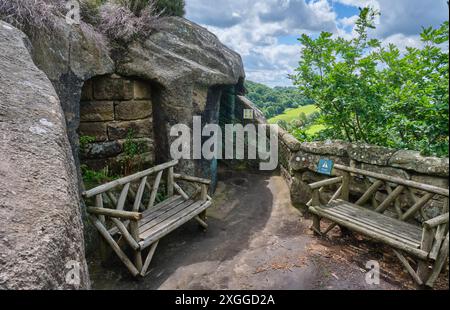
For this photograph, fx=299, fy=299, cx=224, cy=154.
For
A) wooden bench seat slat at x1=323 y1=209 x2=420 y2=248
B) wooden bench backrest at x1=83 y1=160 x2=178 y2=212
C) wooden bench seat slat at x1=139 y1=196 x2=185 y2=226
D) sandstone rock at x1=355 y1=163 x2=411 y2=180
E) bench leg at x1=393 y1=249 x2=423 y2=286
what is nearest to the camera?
bench leg at x1=393 y1=249 x2=423 y2=286

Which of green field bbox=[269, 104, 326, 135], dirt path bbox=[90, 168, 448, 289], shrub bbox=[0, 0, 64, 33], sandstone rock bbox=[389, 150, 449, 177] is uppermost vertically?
shrub bbox=[0, 0, 64, 33]

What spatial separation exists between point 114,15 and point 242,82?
4.69m

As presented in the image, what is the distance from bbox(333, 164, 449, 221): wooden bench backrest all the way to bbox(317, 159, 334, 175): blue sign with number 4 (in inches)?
8.5

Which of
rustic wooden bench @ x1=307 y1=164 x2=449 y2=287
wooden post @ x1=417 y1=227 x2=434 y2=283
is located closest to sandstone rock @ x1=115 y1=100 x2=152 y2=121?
rustic wooden bench @ x1=307 y1=164 x2=449 y2=287

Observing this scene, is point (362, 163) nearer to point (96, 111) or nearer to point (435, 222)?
point (435, 222)

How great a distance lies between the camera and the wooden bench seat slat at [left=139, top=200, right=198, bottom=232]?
410 cm

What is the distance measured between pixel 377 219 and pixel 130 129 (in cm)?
446

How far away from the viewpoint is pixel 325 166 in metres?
5.27

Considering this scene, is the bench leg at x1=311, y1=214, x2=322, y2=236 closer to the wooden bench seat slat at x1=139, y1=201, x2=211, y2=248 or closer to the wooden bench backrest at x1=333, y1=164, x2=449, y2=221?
the wooden bench backrest at x1=333, y1=164, x2=449, y2=221

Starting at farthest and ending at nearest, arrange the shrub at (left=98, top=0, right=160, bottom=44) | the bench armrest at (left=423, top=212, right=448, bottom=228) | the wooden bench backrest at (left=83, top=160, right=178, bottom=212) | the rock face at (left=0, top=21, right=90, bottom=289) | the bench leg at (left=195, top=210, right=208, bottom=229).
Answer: the shrub at (left=98, top=0, right=160, bottom=44) → the bench leg at (left=195, top=210, right=208, bottom=229) → the wooden bench backrest at (left=83, top=160, right=178, bottom=212) → the bench armrest at (left=423, top=212, right=448, bottom=228) → the rock face at (left=0, top=21, right=90, bottom=289)

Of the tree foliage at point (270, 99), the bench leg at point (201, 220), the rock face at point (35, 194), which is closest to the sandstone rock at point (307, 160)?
the bench leg at point (201, 220)

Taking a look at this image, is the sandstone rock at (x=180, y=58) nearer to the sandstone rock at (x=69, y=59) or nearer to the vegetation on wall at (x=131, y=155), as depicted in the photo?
the sandstone rock at (x=69, y=59)
